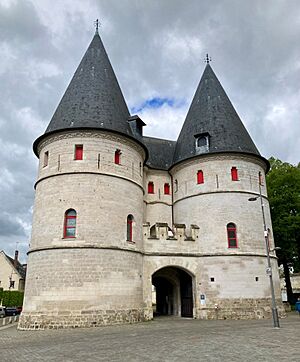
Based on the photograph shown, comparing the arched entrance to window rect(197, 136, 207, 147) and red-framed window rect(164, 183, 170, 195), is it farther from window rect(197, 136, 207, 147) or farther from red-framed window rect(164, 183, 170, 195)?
window rect(197, 136, 207, 147)

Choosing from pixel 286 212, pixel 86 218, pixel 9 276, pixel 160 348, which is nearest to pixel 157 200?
pixel 86 218

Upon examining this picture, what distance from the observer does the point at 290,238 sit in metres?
29.9

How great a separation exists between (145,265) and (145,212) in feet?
18.3

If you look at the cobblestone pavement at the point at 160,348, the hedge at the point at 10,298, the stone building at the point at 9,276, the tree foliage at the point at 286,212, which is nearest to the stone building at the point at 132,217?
the cobblestone pavement at the point at 160,348

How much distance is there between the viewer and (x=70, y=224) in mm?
18719

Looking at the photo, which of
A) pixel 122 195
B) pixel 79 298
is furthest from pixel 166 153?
pixel 79 298

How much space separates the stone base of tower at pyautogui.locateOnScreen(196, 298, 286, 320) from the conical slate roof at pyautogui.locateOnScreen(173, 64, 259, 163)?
9.83 m

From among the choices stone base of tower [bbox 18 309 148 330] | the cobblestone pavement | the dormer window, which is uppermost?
the dormer window

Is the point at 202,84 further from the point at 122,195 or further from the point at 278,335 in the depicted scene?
the point at 278,335

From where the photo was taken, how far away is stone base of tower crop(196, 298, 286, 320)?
68.5 ft

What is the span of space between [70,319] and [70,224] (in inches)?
189

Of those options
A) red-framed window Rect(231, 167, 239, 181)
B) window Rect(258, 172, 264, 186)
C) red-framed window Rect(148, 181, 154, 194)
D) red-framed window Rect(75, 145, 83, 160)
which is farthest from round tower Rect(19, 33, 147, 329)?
window Rect(258, 172, 264, 186)

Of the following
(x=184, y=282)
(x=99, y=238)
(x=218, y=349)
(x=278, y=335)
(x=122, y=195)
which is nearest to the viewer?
(x=218, y=349)

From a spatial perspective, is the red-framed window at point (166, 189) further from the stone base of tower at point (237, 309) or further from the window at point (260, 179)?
the stone base of tower at point (237, 309)
